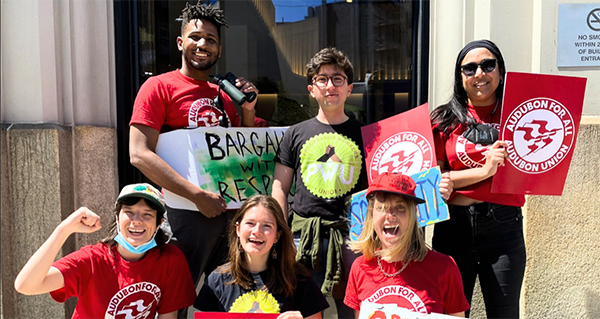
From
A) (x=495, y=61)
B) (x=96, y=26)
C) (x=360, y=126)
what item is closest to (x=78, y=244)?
(x=96, y=26)

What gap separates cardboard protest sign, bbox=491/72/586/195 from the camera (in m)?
2.78

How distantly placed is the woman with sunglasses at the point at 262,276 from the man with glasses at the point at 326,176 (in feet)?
0.49

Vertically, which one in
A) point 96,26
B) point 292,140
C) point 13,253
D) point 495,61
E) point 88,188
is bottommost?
point 13,253

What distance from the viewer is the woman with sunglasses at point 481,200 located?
9.19 feet

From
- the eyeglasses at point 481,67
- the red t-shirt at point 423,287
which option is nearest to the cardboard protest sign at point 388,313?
the red t-shirt at point 423,287

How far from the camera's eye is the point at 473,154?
282cm

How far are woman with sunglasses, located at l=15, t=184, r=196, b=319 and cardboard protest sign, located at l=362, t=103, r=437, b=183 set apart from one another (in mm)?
1193

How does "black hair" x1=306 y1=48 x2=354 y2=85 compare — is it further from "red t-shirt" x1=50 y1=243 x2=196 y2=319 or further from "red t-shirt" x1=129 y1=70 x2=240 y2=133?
"red t-shirt" x1=50 y1=243 x2=196 y2=319

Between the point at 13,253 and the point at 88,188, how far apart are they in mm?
733

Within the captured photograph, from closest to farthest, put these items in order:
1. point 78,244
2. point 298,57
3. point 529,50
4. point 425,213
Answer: point 425,213 → point 529,50 → point 78,244 → point 298,57

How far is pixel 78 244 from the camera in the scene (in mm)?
4227

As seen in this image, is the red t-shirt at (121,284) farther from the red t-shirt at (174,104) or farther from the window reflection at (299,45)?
the window reflection at (299,45)

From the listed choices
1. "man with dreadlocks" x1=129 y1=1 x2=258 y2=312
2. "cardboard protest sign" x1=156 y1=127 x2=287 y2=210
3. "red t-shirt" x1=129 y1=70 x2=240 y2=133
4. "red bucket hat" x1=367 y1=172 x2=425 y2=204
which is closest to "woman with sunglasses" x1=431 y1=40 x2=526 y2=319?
"red bucket hat" x1=367 y1=172 x2=425 y2=204

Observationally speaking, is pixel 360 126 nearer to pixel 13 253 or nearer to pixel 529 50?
pixel 529 50
